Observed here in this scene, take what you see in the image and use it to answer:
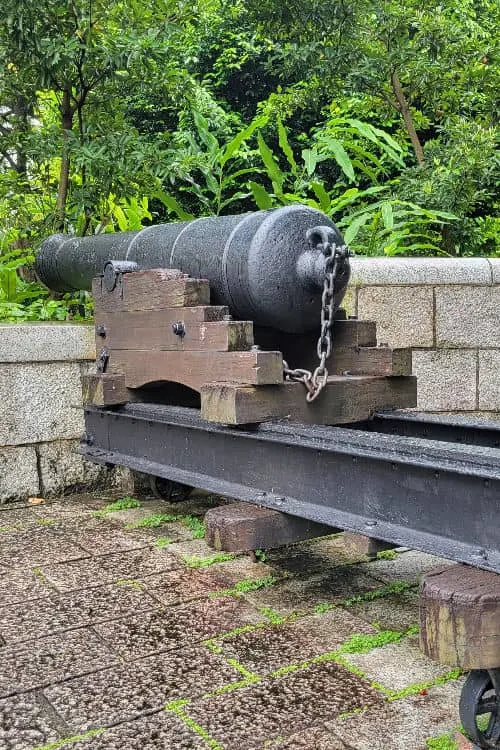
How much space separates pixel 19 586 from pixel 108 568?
385 millimetres

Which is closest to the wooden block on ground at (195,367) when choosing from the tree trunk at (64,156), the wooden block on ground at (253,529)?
the wooden block on ground at (253,529)

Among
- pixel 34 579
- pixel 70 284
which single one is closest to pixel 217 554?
pixel 34 579

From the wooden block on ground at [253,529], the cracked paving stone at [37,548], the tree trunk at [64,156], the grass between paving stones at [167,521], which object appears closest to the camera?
the wooden block on ground at [253,529]

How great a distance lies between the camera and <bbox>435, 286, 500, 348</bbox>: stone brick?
5484mm

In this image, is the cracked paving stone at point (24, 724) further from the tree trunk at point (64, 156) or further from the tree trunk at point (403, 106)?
the tree trunk at point (403, 106)

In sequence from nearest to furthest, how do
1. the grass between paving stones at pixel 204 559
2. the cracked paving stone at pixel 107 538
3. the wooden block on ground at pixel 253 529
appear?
the wooden block on ground at pixel 253 529 → the grass between paving stones at pixel 204 559 → the cracked paving stone at pixel 107 538

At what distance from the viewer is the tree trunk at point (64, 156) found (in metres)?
6.11

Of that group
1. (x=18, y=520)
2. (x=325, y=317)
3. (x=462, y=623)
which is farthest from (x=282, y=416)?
(x=18, y=520)

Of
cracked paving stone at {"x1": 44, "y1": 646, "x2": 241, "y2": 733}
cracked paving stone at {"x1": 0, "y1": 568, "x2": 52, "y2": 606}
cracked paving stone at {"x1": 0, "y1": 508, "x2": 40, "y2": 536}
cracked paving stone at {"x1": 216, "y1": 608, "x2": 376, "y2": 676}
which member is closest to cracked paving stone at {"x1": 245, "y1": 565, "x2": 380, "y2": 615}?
cracked paving stone at {"x1": 216, "y1": 608, "x2": 376, "y2": 676}

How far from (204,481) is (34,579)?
81 cm

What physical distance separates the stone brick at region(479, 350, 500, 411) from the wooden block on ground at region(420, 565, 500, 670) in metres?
3.70

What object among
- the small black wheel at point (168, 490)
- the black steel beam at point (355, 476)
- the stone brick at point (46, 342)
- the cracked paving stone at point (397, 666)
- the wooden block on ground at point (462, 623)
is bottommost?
the cracked paving stone at point (397, 666)

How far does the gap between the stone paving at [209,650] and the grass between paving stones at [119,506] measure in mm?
470

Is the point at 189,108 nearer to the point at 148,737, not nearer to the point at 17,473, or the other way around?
the point at 17,473
